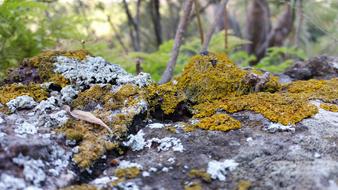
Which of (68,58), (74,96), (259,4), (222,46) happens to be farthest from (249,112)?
(259,4)

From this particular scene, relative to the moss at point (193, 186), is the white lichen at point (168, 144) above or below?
above

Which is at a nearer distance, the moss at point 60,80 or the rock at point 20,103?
→ the rock at point 20,103

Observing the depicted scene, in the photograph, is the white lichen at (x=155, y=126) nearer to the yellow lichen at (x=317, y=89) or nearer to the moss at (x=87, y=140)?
the moss at (x=87, y=140)

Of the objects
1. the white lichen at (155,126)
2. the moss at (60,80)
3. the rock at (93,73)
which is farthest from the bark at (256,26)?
the white lichen at (155,126)

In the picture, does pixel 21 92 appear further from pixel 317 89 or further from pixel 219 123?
pixel 317 89

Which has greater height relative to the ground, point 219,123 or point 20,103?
point 20,103

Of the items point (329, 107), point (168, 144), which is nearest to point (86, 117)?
point (168, 144)

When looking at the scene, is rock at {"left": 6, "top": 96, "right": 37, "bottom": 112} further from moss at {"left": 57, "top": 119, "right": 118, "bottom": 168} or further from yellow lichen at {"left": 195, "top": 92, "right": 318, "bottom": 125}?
yellow lichen at {"left": 195, "top": 92, "right": 318, "bottom": 125}
